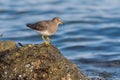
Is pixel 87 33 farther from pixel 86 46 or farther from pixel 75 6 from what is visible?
pixel 75 6

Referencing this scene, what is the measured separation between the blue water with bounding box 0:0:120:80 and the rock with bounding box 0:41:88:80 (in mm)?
3955

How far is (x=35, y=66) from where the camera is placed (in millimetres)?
9211

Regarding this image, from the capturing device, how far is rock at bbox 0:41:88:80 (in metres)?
9.16

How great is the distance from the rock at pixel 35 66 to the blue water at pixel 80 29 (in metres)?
3.95

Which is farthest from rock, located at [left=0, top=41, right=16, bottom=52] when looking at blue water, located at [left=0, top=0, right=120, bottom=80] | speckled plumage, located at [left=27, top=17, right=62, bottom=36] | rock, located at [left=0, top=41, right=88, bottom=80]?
blue water, located at [left=0, top=0, right=120, bottom=80]

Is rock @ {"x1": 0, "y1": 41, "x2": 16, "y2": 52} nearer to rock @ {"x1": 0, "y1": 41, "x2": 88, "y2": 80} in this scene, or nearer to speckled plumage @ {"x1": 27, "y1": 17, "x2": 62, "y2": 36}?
speckled plumage @ {"x1": 27, "y1": 17, "x2": 62, "y2": 36}

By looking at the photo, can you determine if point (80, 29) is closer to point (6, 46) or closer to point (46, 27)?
point (46, 27)

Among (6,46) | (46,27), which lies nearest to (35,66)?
(6,46)

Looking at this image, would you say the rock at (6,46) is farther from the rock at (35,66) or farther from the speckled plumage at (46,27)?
the rock at (35,66)

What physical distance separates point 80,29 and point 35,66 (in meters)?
13.9

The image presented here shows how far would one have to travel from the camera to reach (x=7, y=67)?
9.31 m

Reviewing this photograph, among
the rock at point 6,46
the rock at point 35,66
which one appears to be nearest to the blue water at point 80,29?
the rock at point 6,46

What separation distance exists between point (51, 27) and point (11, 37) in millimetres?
9561

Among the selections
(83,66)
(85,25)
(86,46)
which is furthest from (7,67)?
(85,25)
